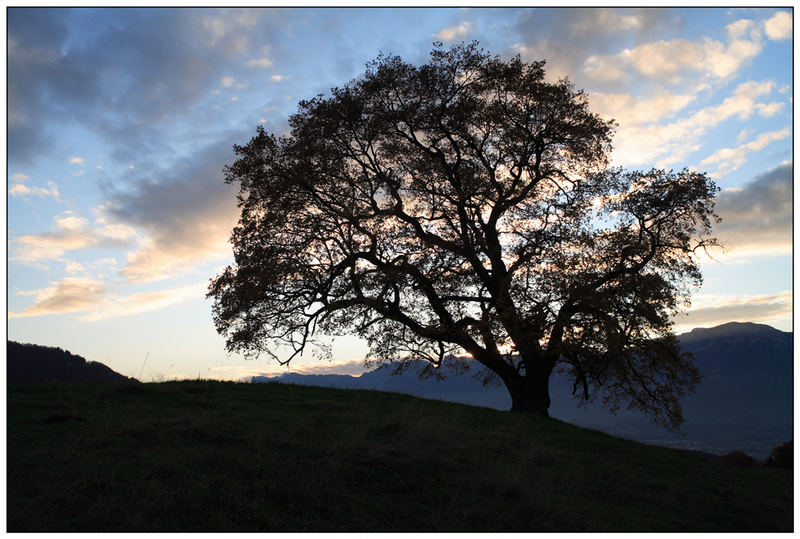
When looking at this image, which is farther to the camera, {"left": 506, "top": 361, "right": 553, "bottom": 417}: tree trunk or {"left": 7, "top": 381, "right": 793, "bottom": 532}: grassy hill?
{"left": 506, "top": 361, "right": 553, "bottom": 417}: tree trunk

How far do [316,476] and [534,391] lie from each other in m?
16.2

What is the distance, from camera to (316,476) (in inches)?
384

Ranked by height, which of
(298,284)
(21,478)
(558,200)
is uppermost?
(558,200)

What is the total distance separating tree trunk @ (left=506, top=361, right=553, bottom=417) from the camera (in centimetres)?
2398

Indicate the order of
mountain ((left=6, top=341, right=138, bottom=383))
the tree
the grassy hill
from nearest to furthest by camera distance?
the grassy hill < the tree < mountain ((left=6, top=341, right=138, bottom=383))

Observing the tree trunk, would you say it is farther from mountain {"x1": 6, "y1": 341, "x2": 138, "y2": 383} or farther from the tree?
mountain {"x1": 6, "y1": 341, "x2": 138, "y2": 383}

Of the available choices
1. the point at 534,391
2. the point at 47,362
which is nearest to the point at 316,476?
the point at 534,391

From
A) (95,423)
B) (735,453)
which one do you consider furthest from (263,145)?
(735,453)

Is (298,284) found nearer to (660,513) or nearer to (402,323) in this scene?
(402,323)

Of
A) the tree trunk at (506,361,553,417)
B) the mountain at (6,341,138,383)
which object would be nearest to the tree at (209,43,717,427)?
the tree trunk at (506,361,553,417)

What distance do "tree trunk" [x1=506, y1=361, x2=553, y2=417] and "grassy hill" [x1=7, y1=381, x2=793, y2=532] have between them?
578cm

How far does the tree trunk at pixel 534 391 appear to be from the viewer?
78.7ft

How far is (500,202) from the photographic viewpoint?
25078 millimetres

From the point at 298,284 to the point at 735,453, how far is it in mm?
21502
